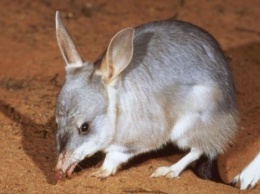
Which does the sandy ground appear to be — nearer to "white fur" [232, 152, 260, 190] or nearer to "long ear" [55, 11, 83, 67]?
"white fur" [232, 152, 260, 190]

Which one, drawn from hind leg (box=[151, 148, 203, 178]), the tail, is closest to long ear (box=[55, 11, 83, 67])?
hind leg (box=[151, 148, 203, 178])

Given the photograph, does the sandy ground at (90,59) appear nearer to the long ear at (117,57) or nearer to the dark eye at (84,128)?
the dark eye at (84,128)

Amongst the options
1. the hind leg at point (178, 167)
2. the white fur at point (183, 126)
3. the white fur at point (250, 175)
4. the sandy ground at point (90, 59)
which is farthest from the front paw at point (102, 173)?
the white fur at point (250, 175)

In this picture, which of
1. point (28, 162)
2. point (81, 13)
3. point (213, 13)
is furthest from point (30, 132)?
point (213, 13)

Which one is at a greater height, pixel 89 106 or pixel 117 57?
pixel 117 57

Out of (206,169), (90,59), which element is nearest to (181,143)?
(206,169)

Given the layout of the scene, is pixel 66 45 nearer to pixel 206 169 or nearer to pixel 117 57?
pixel 117 57
